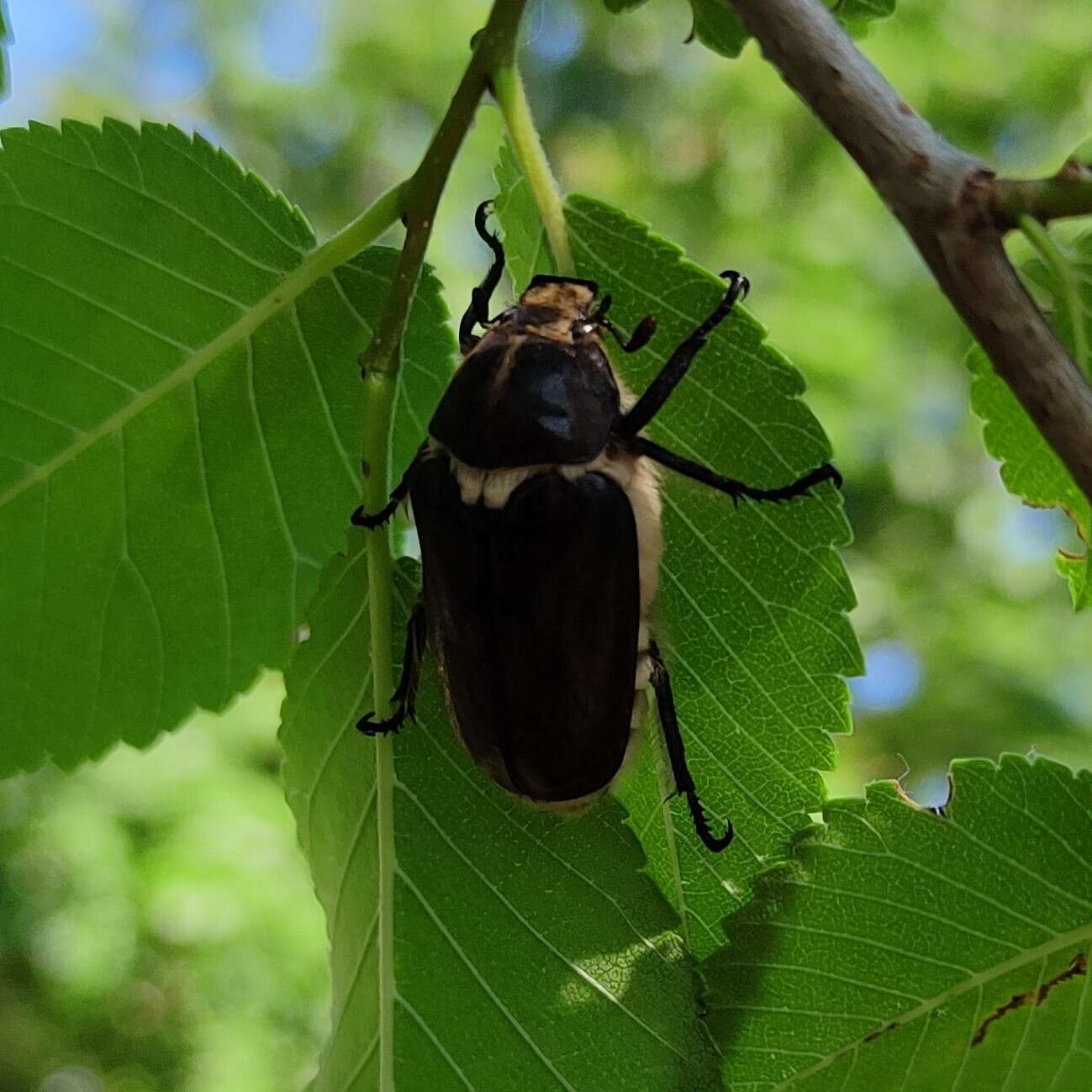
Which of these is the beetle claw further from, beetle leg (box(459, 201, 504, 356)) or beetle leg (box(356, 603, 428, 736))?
beetle leg (box(459, 201, 504, 356))

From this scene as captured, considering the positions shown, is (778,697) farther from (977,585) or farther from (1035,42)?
(1035,42)

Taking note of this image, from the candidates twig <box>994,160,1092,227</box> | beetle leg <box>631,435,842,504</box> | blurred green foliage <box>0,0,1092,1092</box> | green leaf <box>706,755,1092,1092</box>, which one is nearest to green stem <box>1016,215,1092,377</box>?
twig <box>994,160,1092,227</box>

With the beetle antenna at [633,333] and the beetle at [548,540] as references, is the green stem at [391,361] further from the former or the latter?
the beetle antenna at [633,333]

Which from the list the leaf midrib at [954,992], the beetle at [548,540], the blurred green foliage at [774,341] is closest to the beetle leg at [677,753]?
the beetle at [548,540]

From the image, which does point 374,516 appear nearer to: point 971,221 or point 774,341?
point 971,221

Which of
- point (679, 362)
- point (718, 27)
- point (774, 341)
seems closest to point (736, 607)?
point (679, 362)

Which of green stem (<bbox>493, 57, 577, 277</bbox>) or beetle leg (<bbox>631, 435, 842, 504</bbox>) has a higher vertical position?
green stem (<bbox>493, 57, 577, 277</bbox>)
